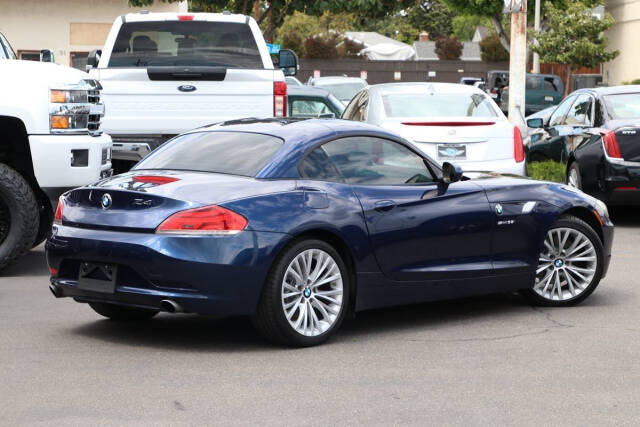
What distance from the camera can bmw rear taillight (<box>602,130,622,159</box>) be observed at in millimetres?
13938

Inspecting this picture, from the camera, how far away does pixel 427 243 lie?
8070mm

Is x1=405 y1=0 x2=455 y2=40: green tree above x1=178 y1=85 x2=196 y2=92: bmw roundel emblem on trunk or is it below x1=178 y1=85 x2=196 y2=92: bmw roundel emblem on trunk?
above

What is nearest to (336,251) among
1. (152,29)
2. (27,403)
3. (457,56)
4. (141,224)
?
(141,224)

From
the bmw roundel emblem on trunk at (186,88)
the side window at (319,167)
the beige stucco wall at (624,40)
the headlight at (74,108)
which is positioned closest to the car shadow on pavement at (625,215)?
the bmw roundel emblem on trunk at (186,88)

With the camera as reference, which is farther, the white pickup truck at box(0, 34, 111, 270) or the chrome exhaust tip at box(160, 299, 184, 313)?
the white pickup truck at box(0, 34, 111, 270)

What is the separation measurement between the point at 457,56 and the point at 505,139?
55.7 meters

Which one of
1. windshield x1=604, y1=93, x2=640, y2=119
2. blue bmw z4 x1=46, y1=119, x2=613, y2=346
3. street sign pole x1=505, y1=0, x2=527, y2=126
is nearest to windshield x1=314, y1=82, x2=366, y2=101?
street sign pole x1=505, y1=0, x2=527, y2=126

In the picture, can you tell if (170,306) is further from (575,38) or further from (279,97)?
(575,38)

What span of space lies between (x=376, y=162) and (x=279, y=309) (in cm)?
140

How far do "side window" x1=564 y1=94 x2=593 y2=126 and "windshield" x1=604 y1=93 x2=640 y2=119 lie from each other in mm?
357

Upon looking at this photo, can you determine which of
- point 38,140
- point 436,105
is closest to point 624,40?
point 436,105

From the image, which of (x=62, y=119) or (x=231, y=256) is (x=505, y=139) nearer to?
(x=62, y=119)

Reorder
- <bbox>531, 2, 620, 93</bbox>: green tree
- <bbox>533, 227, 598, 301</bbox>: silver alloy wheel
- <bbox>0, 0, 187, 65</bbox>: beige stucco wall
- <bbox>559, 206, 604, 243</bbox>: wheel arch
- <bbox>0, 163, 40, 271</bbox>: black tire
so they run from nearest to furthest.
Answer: <bbox>533, 227, 598, 301</bbox>: silver alloy wheel < <bbox>559, 206, 604, 243</bbox>: wheel arch < <bbox>0, 163, 40, 271</bbox>: black tire < <bbox>0, 0, 187, 65</bbox>: beige stucco wall < <bbox>531, 2, 620, 93</bbox>: green tree

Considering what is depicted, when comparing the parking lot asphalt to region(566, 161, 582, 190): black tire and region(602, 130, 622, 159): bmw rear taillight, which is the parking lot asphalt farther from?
region(566, 161, 582, 190): black tire
